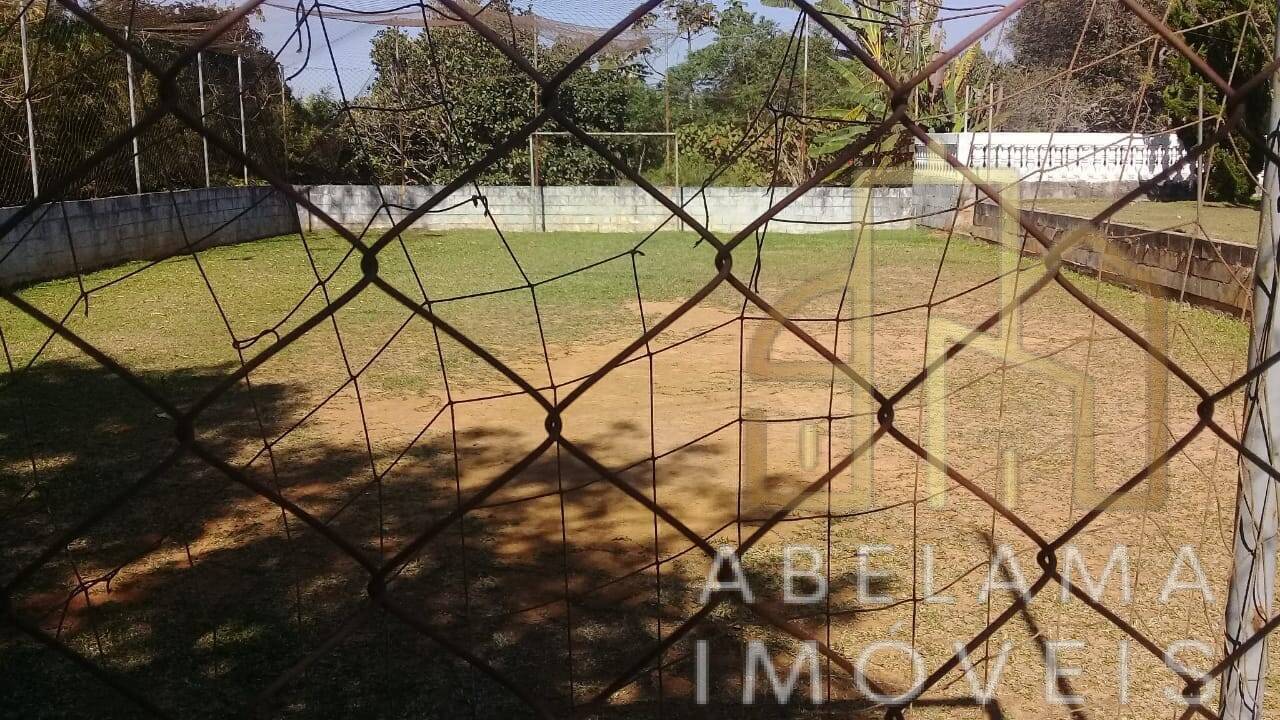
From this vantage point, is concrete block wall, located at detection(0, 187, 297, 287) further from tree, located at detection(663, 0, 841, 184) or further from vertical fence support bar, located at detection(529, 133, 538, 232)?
tree, located at detection(663, 0, 841, 184)

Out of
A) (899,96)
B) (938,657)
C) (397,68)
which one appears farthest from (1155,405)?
(899,96)

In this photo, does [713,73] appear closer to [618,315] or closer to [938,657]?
[618,315]

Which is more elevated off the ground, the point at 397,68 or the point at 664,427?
the point at 397,68

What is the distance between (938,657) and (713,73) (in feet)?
43.6

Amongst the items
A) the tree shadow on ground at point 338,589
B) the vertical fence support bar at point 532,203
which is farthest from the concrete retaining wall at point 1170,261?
the vertical fence support bar at point 532,203

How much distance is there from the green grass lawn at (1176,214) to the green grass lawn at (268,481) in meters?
0.94

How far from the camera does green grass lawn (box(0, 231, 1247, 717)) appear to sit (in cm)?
249

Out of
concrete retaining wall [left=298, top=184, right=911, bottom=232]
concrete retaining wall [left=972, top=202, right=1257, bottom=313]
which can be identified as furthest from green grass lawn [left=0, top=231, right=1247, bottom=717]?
concrete retaining wall [left=298, top=184, right=911, bottom=232]

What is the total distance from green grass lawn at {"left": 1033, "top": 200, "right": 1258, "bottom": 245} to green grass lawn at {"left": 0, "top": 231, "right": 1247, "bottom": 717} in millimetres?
936

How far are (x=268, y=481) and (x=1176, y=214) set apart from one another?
9.82 meters

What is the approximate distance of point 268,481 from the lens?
390cm

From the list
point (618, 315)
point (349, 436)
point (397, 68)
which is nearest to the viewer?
point (397, 68)

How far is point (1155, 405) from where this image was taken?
4.86 meters

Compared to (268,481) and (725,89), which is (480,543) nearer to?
(268,481)
